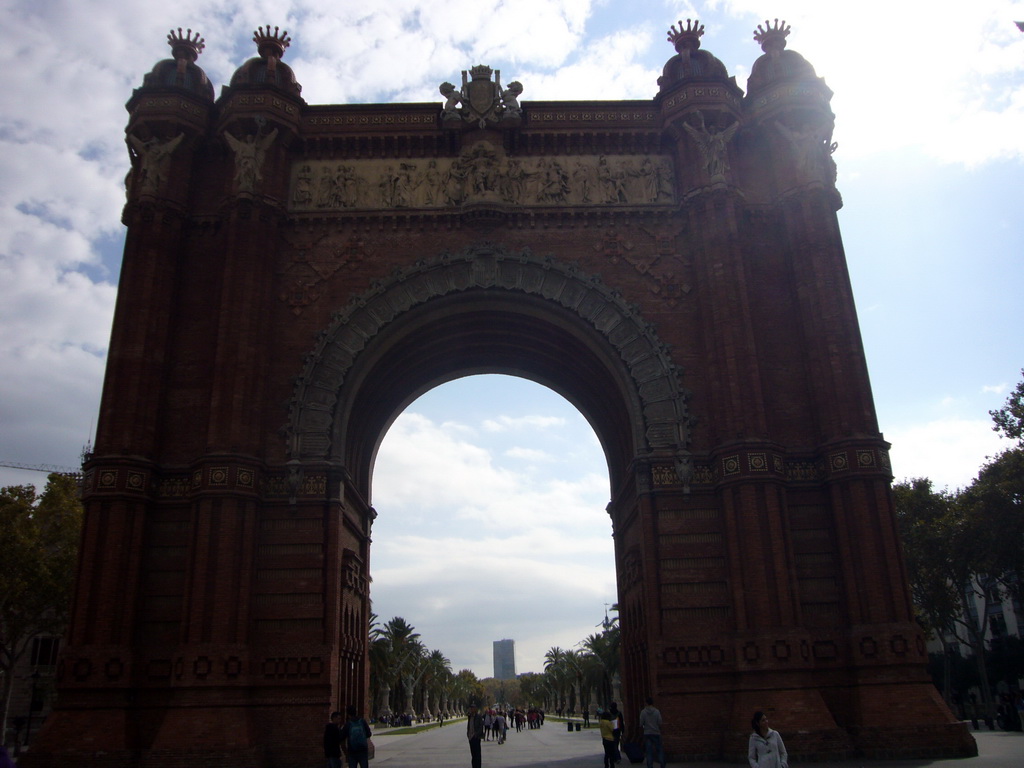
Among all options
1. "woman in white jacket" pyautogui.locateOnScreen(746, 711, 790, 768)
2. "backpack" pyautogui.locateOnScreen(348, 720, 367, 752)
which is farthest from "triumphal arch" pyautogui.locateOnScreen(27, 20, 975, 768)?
"woman in white jacket" pyautogui.locateOnScreen(746, 711, 790, 768)

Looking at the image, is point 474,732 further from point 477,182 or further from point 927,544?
point 927,544

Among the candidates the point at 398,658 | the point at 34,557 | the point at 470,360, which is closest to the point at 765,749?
the point at 470,360

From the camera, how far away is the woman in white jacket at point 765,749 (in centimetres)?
874

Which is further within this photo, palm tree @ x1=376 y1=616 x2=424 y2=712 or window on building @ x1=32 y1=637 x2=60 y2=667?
palm tree @ x1=376 y1=616 x2=424 y2=712

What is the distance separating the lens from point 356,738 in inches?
555

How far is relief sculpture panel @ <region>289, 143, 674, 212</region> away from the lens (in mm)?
22703

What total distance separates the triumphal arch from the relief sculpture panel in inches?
3.4

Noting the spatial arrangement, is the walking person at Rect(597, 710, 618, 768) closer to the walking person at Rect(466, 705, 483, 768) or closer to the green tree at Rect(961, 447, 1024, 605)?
the walking person at Rect(466, 705, 483, 768)

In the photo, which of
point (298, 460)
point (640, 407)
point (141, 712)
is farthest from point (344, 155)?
point (141, 712)

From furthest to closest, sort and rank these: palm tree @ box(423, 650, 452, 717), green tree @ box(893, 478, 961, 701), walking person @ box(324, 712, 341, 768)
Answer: palm tree @ box(423, 650, 452, 717), green tree @ box(893, 478, 961, 701), walking person @ box(324, 712, 341, 768)

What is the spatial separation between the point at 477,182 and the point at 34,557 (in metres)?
23.6

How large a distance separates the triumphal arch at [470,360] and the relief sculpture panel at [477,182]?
86mm

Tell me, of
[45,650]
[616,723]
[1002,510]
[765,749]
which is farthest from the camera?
[45,650]

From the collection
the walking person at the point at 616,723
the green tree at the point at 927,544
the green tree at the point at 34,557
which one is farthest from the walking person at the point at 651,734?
the green tree at the point at 927,544
